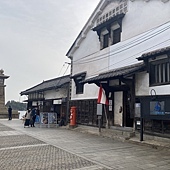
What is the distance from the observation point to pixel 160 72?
10.6 m

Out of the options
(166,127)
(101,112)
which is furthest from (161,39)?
(101,112)

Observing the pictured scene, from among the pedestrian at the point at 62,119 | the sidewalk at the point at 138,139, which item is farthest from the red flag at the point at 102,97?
the pedestrian at the point at 62,119

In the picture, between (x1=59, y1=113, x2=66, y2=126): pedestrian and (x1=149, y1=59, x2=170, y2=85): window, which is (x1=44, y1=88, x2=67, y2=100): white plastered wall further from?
(x1=149, y1=59, x2=170, y2=85): window

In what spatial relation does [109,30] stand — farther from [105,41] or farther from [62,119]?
[62,119]

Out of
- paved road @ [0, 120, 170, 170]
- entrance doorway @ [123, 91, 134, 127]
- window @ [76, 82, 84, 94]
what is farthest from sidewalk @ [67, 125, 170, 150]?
window @ [76, 82, 84, 94]

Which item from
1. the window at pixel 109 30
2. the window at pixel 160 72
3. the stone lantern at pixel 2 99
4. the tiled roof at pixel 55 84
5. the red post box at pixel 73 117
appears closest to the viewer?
the window at pixel 160 72

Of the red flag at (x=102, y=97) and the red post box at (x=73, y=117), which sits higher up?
the red flag at (x=102, y=97)

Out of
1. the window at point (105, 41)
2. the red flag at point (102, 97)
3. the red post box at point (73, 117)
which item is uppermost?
the window at point (105, 41)

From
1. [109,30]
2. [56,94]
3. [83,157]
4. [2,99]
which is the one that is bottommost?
[83,157]

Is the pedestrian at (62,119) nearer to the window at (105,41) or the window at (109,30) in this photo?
the window at (109,30)

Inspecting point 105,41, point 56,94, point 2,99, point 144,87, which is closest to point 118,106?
point 144,87

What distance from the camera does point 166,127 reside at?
998cm

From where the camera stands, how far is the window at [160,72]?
10.3 meters

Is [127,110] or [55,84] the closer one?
[127,110]
